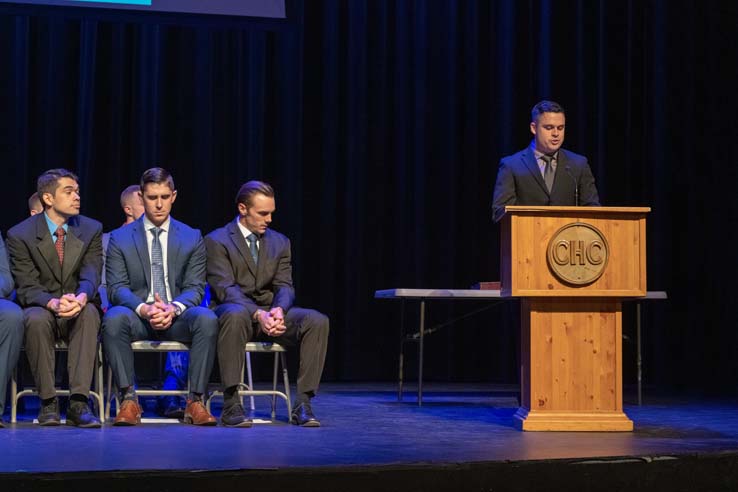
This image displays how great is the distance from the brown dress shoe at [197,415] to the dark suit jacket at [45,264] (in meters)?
0.73

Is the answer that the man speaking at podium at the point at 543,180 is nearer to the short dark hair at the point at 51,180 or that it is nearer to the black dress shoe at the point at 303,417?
the black dress shoe at the point at 303,417

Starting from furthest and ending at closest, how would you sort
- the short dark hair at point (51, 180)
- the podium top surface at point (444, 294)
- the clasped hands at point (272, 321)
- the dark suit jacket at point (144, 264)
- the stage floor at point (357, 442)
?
1. the podium top surface at point (444, 294)
2. the dark suit jacket at point (144, 264)
3. the short dark hair at point (51, 180)
4. the clasped hands at point (272, 321)
5. the stage floor at point (357, 442)

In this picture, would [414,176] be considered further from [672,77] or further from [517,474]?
[517,474]

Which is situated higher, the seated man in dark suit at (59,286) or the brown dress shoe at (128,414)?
the seated man in dark suit at (59,286)

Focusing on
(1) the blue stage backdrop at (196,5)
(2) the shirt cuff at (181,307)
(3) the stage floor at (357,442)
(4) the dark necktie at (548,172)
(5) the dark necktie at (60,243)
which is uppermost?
(1) the blue stage backdrop at (196,5)

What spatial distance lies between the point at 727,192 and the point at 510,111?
181cm

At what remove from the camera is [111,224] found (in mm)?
6883

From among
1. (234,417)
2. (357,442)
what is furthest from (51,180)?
(357,442)

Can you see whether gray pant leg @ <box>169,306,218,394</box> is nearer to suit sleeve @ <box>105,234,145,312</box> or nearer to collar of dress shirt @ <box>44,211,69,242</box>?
suit sleeve @ <box>105,234,145,312</box>

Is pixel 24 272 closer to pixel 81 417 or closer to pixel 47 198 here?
pixel 47 198

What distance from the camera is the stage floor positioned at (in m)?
3.24

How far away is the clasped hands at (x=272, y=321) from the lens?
4648mm

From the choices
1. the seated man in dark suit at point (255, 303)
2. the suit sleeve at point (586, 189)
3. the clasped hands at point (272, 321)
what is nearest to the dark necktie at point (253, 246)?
the seated man in dark suit at point (255, 303)

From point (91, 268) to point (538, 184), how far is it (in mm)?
2286
